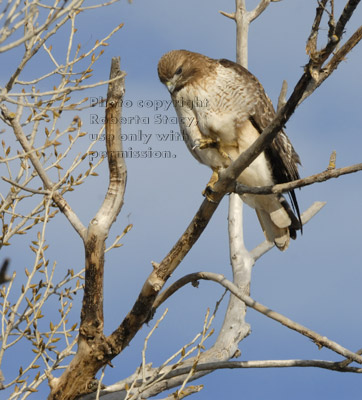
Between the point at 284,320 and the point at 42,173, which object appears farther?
the point at 42,173

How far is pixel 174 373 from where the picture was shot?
16.4ft

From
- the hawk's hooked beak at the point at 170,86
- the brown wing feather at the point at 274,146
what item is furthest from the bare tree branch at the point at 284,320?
the hawk's hooked beak at the point at 170,86

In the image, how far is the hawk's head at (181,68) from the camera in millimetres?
6113

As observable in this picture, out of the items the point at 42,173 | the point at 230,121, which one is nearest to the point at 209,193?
the point at 230,121

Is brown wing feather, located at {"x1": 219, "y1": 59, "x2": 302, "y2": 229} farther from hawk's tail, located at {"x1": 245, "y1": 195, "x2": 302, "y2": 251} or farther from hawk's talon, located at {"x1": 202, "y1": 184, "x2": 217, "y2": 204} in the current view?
hawk's talon, located at {"x1": 202, "y1": 184, "x2": 217, "y2": 204}

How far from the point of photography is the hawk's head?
611cm

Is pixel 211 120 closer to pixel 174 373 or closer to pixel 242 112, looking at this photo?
pixel 242 112

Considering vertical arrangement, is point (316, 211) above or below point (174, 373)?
above

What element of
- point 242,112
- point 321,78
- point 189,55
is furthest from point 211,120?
point 321,78

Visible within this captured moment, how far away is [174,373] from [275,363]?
74 cm

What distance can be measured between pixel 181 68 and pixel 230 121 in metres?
0.85

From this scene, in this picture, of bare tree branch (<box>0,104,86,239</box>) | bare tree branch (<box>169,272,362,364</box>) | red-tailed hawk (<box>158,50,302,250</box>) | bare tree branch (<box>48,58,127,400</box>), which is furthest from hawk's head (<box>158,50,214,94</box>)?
bare tree branch (<box>169,272,362,364</box>)

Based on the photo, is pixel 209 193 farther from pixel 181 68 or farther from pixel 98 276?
pixel 181 68

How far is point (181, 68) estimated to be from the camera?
20.5 feet
